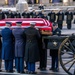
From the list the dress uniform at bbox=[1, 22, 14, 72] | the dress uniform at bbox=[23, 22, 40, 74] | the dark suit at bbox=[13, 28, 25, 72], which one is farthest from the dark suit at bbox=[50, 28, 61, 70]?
the dress uniform at bbox=[1, 22, 14, 72]

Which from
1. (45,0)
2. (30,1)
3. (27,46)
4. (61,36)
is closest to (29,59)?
(27,46)

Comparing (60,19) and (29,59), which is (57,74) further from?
(60,19)

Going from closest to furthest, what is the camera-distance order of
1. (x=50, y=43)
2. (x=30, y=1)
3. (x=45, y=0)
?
(x=50, y=43)
(x=30, y=1)
(x=45, y=0)

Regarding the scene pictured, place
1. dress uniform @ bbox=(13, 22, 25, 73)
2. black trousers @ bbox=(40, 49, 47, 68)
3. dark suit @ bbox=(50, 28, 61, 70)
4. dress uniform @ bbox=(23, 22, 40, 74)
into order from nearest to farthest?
1. dress uniform @ bbox=(23, 22, 40, 74)
2. dress uniform @ bbox=(13, 22, 25, 73)
3. dark suit @ bbox=(50, 28, 61, 70)
4. black trousers @ bbox=(40, 49, 47, 68)

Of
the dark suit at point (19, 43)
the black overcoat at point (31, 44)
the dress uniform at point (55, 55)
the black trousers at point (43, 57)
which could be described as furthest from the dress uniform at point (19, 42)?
the dress uniform at point (55, 55)

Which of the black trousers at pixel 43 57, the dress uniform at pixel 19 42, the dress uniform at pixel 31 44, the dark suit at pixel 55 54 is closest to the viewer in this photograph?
the dress uniform at pixel 31 44

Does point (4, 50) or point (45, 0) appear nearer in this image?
point (4, 50)

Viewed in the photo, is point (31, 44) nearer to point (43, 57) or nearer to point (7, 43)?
point (7, 43)

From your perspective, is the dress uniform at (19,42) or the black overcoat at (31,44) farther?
the dress uniform at (19,42)

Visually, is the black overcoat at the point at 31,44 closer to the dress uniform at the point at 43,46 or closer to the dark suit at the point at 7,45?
the dress uniform at the point at 43,46

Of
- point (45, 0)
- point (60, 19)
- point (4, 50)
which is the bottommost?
point (45, 0)

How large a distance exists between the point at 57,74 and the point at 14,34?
1.59 metres

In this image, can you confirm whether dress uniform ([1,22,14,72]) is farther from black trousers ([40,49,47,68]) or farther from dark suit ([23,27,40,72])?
black trousers ([40,49,47,68])

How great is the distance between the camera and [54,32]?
11.7 metres
